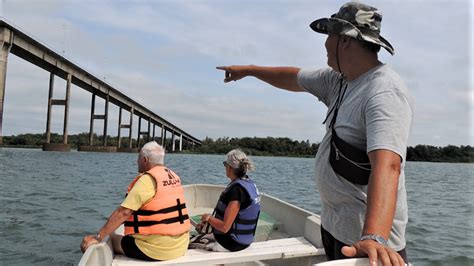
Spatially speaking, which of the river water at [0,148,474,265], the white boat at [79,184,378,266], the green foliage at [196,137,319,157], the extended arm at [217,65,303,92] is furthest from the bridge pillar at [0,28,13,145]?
the green foliage at [196,137,319,157]

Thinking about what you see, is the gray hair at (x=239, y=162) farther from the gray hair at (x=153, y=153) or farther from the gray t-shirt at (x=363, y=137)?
the gray t-shirt at (x=363, y=137)

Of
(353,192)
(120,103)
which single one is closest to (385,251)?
(353,192)

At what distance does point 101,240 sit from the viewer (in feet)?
12.1

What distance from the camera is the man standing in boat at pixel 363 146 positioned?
135 centimetres

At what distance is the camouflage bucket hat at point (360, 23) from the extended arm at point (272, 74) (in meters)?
0.76

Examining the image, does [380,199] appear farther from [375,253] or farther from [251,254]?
[251,254]

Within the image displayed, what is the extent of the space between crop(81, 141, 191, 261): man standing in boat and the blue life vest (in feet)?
1.89

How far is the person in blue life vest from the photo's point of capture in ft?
13.8

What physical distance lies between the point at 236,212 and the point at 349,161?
2.72m

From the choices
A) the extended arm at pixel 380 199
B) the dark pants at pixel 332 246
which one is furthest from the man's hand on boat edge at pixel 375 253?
the dark pants at pixel 332 246

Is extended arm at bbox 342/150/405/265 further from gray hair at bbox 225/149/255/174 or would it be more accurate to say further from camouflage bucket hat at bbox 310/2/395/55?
gray hair at bbox 225/149/255/174

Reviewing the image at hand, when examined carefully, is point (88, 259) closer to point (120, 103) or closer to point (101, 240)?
point (101, 240)

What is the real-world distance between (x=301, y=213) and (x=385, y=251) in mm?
4447

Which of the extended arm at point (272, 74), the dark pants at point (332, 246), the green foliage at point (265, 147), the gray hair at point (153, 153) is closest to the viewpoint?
the dark pants at point (332, 246)
